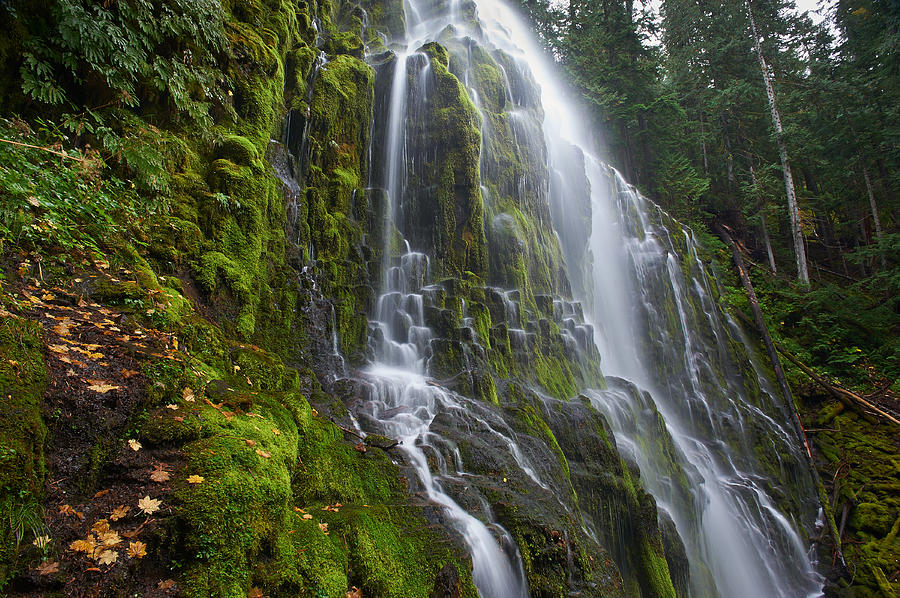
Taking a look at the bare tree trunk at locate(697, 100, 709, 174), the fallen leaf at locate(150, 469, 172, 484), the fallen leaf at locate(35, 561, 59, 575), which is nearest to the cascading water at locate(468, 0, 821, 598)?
the bare tree trunk at locate(697, 100, 709, 174)

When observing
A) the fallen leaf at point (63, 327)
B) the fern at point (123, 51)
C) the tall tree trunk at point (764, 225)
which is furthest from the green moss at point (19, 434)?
the tall tree trunk at point (764, 225)

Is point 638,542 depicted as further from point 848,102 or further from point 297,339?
point 848,102

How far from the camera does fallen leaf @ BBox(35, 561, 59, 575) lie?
1988 mm

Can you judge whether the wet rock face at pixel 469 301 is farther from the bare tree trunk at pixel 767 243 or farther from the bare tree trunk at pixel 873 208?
the bare tree trunk at pixel 873 208

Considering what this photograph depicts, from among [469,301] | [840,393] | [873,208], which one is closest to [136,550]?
[469,301]

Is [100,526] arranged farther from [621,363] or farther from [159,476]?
[621,363]

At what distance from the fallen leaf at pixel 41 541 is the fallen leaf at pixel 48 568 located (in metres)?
0.09

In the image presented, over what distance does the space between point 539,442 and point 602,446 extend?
1.87 meters

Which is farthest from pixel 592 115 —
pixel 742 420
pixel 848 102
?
pixel 742 420

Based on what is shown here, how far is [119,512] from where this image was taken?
2414mm

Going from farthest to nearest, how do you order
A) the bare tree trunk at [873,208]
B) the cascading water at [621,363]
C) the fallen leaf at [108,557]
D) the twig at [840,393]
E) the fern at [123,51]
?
1. the bare tree trunk at [873,208]
2. the twig at [840,393]
3. the cascading water at [621,363]
4. the fern at [123,51]
5. the fallen leaf at [108,557]

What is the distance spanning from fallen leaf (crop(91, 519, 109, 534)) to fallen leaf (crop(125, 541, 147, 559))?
0.57ft

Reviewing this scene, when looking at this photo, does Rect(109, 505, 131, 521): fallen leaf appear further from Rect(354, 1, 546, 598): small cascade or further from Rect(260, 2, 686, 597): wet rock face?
Rect(354, 1, 546, 598): small cascade

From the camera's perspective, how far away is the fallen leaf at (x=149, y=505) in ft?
8.05
